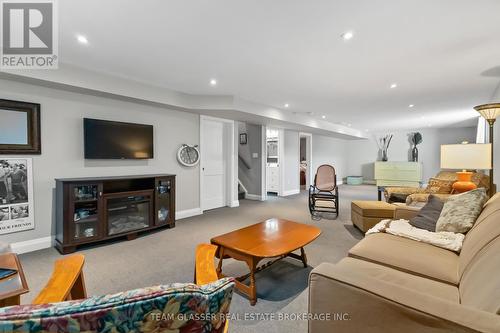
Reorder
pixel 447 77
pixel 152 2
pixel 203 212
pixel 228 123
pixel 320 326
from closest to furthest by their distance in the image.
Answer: pixel 320 326 → pixel 152 2 → pixel 447 77 → pixel 203 212 → pixel 228 123

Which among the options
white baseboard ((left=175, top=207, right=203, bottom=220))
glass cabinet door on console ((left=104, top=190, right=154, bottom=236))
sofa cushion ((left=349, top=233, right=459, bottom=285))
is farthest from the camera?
white baseboard ((left=175, top=207, right=203, bottom=220))

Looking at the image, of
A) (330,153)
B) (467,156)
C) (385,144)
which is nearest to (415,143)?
(385,144)

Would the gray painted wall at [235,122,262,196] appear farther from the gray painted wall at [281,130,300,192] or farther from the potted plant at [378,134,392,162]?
the potted plant at [378,134,392,162]

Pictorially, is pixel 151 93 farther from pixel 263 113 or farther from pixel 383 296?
pixel 383 296

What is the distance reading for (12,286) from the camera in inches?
41.1

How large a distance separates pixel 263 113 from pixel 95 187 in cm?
327

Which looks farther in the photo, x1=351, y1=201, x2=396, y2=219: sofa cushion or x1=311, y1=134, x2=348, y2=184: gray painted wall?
x1=311, y1=134, x2=348, y2=184: gray painted wall

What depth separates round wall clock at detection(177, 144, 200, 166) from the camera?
4410mm

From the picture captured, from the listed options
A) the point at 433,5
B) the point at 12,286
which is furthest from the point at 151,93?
the point at 433,5

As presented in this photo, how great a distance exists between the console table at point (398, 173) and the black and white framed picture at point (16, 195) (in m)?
9.42

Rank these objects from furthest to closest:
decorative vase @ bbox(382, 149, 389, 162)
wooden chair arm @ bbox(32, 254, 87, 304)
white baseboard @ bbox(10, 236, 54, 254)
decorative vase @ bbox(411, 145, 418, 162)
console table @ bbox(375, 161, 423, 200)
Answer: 1. decorative vase @ bbox(382, 149, 389, 162)
2. decorative vase @ bbox(411, 145, 418, 162)
3. console table @ bbox(375, 161, 423, 200)
4. white baseboard @ bbox(10, 236, 54, 254)
5. wooden chair arm @ bbox(32, 254, 87, 304)

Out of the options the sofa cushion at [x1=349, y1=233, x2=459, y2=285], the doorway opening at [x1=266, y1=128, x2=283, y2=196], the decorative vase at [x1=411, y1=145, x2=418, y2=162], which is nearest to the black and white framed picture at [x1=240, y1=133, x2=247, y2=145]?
the doorway opening at [x1=266, y1=128, x2=283, y2=196]

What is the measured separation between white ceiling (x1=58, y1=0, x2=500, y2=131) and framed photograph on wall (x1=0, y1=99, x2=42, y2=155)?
792mm

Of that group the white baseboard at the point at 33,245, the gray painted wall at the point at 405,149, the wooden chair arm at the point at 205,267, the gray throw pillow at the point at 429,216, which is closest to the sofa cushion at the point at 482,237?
the gray throw pillow at the point at 429,216
